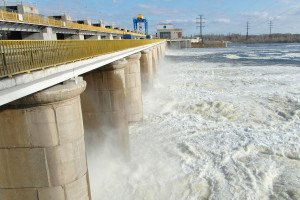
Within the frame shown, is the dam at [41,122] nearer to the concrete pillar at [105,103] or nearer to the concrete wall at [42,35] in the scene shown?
the concrete pillar at [105,103]

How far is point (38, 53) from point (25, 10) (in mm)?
19506

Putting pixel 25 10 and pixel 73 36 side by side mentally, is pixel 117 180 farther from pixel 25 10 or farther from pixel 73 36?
pixel 73 36

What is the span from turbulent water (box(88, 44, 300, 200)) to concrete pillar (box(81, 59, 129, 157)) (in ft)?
3.88

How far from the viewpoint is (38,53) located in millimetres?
6613

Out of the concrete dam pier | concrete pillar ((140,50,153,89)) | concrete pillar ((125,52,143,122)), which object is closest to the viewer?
the concrete dam pier

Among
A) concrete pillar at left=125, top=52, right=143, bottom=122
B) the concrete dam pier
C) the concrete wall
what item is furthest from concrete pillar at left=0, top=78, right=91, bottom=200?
the concrete wall

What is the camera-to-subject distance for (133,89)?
19.0 meters

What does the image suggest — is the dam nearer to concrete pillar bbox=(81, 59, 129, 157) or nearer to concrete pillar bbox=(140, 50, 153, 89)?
concrete pillar bbox=(81, 59, 129, 157)

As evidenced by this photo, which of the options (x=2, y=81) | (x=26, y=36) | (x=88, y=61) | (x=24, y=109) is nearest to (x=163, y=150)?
(x=88, y=61)

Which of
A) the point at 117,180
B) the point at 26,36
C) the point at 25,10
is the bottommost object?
the point at 117,180

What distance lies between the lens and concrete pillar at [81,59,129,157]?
13.0 meters

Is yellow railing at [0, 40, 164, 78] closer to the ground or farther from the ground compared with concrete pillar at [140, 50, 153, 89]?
farther from the ground

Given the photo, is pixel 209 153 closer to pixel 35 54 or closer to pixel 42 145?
pixel 42 145

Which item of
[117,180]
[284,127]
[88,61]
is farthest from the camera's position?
[284,127]
